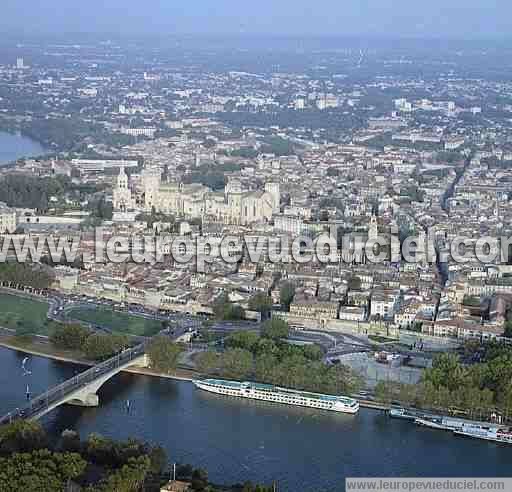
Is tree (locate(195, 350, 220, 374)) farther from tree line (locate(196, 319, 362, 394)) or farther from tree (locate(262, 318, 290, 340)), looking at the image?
tree (locate(262, 318, 290, 340))

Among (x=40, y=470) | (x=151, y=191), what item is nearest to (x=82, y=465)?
(x=40, y=470)

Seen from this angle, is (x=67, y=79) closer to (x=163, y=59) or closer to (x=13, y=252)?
(x=163, y=59)

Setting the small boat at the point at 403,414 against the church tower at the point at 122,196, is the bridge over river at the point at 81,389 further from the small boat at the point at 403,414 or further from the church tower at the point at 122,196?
the church tower at the point at 122,196

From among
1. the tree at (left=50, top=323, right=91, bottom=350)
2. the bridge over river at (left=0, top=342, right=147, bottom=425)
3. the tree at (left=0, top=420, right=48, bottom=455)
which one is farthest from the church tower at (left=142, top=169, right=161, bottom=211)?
the tree at (left=0, top=420, right=48, bottom=455)

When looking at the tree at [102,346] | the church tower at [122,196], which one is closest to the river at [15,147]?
the church tower at [122,196]

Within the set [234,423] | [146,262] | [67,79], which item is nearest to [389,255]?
[146,262]

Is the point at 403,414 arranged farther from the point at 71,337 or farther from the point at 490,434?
the point at 71,337
